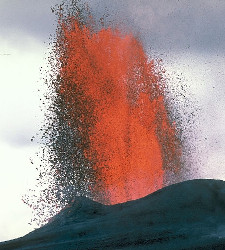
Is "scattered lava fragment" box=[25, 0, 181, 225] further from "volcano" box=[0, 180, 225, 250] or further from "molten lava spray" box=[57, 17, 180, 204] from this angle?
"volcano" box=[0, 180, 225, 250]

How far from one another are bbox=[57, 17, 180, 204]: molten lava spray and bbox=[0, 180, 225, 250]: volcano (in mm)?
22677

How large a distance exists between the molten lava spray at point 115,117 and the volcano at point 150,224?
→ 22.7 m

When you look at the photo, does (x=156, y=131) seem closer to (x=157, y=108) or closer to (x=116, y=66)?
(x=157, y=108)

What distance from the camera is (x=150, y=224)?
1316 cm

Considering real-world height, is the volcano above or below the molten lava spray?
below

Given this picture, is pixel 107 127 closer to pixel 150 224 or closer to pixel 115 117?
pixel 115 117

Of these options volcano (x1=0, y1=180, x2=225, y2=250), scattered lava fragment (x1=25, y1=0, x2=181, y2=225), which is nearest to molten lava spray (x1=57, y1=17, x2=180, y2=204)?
scattered lava fragment (x1=25, y1=0, x2=181, y2=225)

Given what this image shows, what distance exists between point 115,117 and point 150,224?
26.8 metres

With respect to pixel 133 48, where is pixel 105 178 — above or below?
below

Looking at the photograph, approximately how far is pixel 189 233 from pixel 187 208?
110 cm

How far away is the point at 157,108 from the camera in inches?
1640

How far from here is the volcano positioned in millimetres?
12516

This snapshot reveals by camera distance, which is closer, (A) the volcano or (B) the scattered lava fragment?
(A) the volcano

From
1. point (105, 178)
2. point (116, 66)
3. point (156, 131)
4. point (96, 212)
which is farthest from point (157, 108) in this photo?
point (96, 212)
